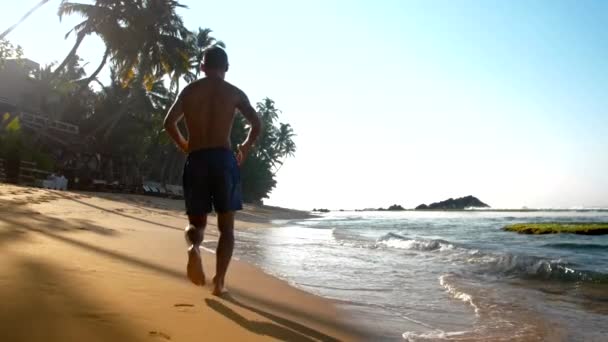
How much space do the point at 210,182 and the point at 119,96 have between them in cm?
3621

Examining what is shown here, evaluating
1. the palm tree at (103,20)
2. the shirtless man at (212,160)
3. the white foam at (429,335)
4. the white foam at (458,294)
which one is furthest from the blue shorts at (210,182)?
the palm tree at (103,20)

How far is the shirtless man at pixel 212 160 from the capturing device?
315cm

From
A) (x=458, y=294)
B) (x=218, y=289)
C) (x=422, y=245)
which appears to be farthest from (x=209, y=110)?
(x=422, y=245)

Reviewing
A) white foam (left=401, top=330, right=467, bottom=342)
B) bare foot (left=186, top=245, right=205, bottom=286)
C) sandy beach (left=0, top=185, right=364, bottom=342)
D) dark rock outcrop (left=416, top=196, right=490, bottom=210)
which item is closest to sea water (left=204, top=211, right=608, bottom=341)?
white foam (left=401, top=330, right=467, bottom=342)

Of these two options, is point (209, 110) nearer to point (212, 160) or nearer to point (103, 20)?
point (212, 160)

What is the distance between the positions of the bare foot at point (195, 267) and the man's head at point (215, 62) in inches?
47.9

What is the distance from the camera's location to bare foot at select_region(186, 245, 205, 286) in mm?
3016

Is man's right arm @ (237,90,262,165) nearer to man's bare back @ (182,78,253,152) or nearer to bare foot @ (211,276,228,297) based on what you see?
man's bare back @ (182,78,253,152)

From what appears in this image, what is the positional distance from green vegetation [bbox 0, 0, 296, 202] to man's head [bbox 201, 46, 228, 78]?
64.3ft

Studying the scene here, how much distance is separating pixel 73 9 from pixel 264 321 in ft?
92.4

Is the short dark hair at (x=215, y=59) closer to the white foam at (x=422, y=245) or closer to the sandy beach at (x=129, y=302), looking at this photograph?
the sandy beach at (x=129, y=302)

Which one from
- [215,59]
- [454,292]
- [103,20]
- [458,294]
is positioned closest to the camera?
[215,59]

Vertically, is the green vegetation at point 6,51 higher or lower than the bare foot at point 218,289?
higher

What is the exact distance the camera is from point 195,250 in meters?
3.01
